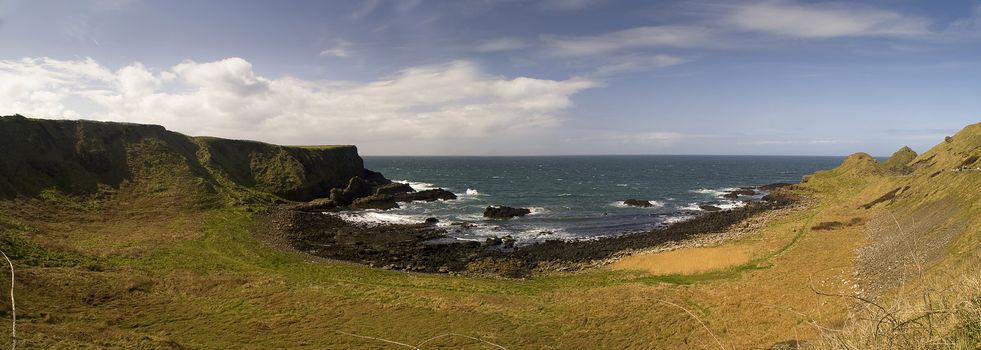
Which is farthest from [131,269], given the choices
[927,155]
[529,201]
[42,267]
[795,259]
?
[927,155]

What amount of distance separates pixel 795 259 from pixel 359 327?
90.0 feet

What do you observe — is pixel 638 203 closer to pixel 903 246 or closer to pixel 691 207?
pixel 691 207

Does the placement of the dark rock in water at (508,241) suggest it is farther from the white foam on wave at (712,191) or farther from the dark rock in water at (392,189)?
the white foam on wave at (712,191)

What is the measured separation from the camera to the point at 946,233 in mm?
22797

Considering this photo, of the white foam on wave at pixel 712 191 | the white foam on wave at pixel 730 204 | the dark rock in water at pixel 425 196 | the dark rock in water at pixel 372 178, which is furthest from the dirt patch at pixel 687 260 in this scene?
the dark rock in water at pixel 372 178

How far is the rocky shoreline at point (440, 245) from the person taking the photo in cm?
3662

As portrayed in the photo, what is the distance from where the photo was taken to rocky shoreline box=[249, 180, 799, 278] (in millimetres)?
36625

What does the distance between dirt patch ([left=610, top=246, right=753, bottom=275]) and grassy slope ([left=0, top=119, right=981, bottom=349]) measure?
55.3 inches

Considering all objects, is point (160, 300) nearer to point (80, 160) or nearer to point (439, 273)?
Result: point (439, 273)

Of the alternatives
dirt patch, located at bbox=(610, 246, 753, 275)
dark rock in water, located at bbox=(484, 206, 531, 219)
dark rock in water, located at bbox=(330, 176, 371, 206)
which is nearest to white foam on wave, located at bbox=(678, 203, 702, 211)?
dark rock in water, located at bbox=(484, 206, 531, 219)

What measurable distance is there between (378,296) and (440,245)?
19402 millimetres

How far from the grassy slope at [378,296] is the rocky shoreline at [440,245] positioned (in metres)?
3.88

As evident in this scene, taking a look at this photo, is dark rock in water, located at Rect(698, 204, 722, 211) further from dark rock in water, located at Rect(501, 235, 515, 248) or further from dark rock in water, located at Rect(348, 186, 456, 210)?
dark rock in water, located at Rect(348, 186, 456, 210)

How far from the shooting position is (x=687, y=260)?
109 feet
